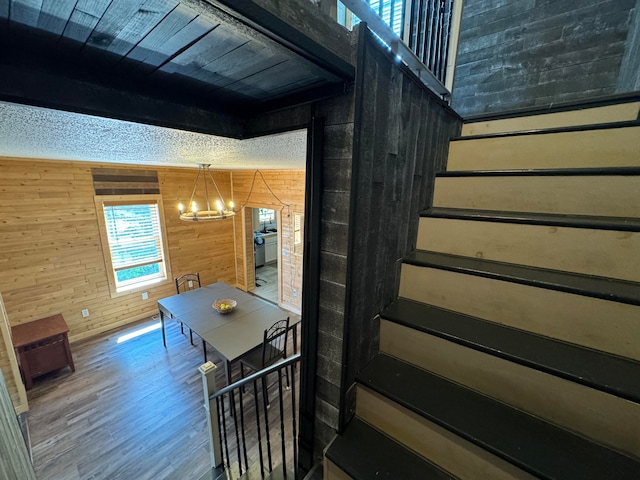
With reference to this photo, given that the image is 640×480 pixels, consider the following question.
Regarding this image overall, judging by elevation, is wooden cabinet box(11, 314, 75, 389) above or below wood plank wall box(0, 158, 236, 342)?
below

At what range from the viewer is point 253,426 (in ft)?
9.27

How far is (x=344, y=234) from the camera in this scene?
975 millimetres

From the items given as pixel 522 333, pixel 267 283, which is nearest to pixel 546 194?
pixel 522 333

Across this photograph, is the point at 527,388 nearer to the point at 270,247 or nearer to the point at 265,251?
the point at 265,251

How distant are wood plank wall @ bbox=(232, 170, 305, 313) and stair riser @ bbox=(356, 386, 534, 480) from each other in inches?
147

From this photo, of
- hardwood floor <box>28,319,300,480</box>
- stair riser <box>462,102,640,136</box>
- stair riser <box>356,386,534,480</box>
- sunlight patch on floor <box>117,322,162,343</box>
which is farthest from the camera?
sunlight patch on floor <box>117,322,162,343</box>

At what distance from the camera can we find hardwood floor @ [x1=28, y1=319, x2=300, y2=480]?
241 centimetres

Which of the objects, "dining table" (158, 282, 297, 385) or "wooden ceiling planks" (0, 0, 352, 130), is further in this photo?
"dining table" (158, 282, 297, 385)

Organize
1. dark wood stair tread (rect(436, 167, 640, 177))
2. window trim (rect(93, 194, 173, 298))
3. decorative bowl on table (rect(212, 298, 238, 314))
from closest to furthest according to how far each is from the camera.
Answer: dark wood stair tread (rect(436, 167, 640, 177)), decorative bowl on table (rect(212, 298, 238, 314)), window trim (rect(93, 194, 173, 298))

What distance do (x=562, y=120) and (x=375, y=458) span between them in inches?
86.0

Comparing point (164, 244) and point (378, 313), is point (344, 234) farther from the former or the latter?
point (164, 244)

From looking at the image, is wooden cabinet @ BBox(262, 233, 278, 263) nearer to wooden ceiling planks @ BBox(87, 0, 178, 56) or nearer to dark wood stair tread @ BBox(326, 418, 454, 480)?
dark wood stair tread @ BBox(326, 418, 454, 480)

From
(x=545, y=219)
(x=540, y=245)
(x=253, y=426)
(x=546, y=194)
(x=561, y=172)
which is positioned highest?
(x=561, y=172)

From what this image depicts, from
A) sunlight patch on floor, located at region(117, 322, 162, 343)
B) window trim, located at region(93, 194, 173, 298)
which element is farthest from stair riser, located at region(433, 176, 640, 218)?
sunlight patch on floor, located at region(117, 322, 162, 343)
